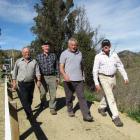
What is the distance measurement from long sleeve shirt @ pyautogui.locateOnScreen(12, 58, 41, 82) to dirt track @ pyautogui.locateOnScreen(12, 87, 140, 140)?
1.12 metres

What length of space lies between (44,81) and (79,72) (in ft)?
4.59

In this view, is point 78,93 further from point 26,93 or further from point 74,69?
point 26,93

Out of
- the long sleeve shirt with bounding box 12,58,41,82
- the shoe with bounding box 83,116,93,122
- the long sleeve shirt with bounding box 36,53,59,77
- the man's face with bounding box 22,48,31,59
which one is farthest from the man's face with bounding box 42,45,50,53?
the shoe with bounding box 83,116,93,122

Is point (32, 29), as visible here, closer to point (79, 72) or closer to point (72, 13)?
point (72, 13)

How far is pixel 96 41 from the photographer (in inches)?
882

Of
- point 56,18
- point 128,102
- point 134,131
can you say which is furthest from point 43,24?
point 134,131

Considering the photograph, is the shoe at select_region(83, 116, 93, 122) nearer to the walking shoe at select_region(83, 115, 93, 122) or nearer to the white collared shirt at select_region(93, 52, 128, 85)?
the walking shoe at select_region(83, 115, 93, 122)

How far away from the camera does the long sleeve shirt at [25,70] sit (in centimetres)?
1039

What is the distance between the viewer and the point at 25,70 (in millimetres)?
10383

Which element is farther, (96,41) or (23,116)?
(96,41)

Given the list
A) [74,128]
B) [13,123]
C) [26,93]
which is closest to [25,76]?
[26,93]

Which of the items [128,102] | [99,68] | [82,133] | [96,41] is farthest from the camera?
[96,41]

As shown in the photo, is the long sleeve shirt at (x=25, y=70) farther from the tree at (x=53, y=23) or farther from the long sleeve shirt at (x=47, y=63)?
the tree at (x=53, y=23)

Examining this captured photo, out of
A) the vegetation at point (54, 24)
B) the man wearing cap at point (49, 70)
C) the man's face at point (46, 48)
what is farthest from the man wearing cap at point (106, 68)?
the vegetation at point (54, 24)
